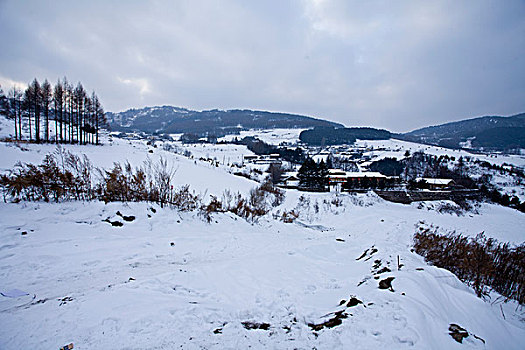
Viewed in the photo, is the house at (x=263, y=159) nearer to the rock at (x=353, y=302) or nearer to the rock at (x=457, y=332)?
the rock at (x=353, y=302)

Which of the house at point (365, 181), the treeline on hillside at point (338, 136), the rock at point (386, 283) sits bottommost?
the house at point (365, 181)

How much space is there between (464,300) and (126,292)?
5.18 meters

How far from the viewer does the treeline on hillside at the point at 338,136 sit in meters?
146

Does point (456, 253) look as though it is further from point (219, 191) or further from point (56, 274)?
point (219, 191)

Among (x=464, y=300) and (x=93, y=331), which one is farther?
(x=464, y=300)

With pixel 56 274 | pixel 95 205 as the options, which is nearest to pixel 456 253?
pixel 56 274

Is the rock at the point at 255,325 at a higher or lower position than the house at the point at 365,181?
higher

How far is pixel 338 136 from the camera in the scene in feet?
509

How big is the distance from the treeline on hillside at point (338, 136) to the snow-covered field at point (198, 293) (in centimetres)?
14138

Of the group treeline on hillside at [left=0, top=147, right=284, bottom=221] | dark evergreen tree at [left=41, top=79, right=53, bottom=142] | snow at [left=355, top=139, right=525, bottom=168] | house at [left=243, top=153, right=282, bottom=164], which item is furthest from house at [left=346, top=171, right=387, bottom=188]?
snow at [left=355, top=139, right=525, bottom=168]

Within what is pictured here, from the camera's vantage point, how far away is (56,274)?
381 centimetres

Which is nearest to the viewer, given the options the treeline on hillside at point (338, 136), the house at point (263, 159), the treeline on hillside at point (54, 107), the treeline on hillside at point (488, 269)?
the treeline on hillside at point (488, 269)

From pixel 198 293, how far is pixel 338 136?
163 m

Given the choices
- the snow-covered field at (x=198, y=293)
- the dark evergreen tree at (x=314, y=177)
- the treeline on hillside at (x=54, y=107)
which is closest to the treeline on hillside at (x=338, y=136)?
the dark evergreen tree at (x=314, y=177)
